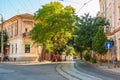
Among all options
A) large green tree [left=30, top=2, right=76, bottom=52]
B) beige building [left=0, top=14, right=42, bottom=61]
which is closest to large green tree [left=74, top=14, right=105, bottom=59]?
large green tree [left=30, top=2, right=76, bottom=52]

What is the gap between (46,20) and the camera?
4662cm

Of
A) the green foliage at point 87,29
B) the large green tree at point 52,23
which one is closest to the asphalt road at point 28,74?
the green foliage at point 87,29

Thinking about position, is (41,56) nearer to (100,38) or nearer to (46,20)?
(46,20)

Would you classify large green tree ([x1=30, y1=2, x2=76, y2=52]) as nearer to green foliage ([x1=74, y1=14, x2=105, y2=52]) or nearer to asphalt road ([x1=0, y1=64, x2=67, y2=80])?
green foliage ([x1=74, y1=14, x2=105, y2=52])

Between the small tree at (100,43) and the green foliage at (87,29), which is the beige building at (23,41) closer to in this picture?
the green foliage at (87,29)

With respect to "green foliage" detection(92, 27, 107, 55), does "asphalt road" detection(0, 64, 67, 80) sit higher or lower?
lower

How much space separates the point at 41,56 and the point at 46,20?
41.1 feet

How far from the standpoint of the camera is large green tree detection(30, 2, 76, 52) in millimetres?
46469

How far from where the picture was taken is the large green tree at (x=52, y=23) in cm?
4647

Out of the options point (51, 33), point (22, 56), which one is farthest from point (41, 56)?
point (51, 33)

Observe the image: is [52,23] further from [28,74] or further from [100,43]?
[28,74]

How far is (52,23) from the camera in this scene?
46906 mm

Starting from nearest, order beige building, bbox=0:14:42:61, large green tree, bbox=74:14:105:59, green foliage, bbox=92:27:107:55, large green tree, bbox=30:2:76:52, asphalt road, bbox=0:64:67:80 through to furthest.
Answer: asphalt road, bbox=0:64:67:80 → green foliage, bbox=92:27:107:55 → large green tree, bbox=74:14:105:59 → large green tree, bbox=30:2:76:52 → beige building, bbox=0:14:42:61

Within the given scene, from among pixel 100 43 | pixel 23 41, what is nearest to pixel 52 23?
pixel 23 41
